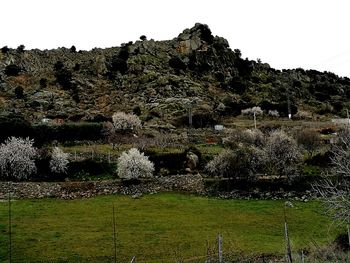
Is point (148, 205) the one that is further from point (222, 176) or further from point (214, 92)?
point (214, 92)

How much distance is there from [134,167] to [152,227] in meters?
16.9

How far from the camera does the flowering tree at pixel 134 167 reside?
169ft

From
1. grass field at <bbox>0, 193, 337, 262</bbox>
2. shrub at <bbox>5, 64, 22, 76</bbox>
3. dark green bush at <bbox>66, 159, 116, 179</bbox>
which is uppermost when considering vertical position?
shrub at <bbox>5, 64, 22, 76</bbox>

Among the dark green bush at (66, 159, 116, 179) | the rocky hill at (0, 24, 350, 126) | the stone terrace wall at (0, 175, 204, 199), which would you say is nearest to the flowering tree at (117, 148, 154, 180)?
the stone terrace wall at (0, 175, 204, 199)

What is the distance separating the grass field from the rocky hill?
1680 inches

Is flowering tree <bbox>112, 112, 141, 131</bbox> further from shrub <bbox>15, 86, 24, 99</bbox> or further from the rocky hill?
shrub <bbox>15, 86, 24, 99</bbox>

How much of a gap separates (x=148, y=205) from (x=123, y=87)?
224 feet

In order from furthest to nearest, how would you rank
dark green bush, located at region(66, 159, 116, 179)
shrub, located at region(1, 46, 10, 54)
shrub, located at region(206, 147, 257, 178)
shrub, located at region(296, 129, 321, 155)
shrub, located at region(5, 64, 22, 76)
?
shrub, located at region(1, 46, 10, 54)
shrub, located at region(5, 64, 22, 76)
shrub, located at region(296, 129, 321, 155)
dark green bush, located at region(66, 159, 116, 179)
shrub, located at region(206, 147, 257, 178)

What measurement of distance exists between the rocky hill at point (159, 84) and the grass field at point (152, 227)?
42684 mm

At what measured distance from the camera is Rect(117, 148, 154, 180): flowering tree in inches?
2031

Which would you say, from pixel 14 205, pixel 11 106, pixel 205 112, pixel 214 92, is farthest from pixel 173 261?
pixel 214 92

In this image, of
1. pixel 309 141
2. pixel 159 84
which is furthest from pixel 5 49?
pixel 309 141

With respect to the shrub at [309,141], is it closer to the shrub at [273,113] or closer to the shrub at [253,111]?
the shrub at [253,111]

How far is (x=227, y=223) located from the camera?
122ft
